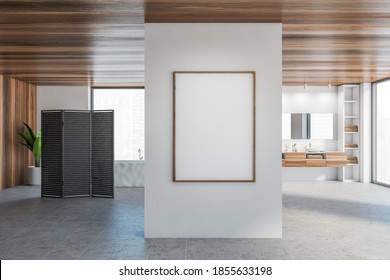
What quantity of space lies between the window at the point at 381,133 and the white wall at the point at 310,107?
929mm

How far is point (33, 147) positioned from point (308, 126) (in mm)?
6316

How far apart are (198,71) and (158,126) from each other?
0.73m

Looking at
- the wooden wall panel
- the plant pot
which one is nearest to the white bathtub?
the plant pot

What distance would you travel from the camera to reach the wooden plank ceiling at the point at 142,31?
407 centimetres

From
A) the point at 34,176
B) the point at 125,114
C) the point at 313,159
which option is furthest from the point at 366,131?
the point at 34,176

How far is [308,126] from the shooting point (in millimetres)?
10422

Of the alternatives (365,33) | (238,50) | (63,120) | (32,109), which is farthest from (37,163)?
(365,33)

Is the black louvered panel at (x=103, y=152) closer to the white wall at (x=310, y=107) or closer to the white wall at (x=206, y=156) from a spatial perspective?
the white wall at (x=206, y=156)

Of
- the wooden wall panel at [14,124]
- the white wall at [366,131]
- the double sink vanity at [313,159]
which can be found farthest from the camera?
the white wall at [366,131]

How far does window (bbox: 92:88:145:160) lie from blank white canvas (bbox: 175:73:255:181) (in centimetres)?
572

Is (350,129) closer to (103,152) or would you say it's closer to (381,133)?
(381,133)

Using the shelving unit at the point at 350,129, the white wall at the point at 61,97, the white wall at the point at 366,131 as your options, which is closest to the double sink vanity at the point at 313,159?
the shelving unit at the point at 350,129

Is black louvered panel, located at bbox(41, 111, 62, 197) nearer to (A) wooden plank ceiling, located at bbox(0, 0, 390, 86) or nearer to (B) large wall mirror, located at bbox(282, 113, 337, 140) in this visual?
(A) wooden plank ceiling, located at bbox(0, 0, 390, 86)

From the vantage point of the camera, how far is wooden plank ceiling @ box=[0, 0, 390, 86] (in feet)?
13.4
